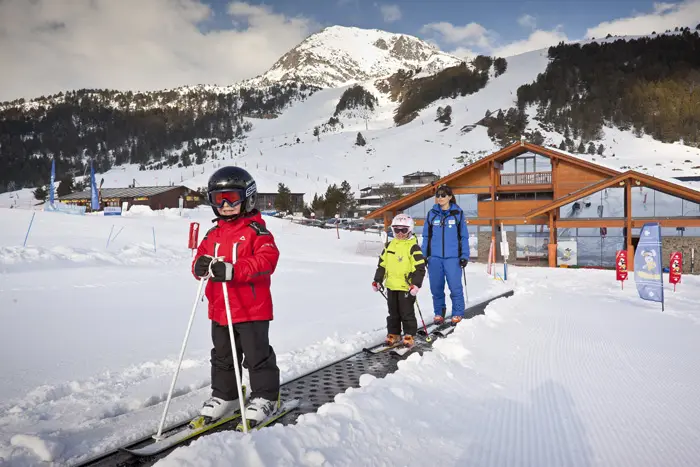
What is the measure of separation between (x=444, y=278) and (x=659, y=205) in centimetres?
2019

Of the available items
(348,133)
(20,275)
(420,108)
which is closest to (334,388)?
(20,275)

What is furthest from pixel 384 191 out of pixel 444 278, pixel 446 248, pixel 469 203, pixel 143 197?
pixel 446 248

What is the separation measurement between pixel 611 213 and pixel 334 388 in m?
23.0

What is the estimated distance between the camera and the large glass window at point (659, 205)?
21.2 meters

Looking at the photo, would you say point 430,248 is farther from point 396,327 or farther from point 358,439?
point 358,439

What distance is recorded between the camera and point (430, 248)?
22.4 feet

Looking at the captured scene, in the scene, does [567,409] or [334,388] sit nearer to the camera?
[567,409]

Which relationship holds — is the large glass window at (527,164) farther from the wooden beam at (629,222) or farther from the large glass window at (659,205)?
the large glass window at (659,205)

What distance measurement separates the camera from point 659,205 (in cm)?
2173

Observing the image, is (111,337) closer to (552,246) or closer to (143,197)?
(552,246)

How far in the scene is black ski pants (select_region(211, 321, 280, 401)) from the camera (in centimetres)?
324

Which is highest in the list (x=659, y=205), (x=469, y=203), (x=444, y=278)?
(x=469, y=203)

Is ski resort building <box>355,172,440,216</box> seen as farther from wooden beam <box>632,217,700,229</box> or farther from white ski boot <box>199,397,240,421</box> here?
white ski boot <box>199,397,240,421</box>

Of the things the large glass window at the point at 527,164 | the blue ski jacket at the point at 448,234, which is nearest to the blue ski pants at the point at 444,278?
the blue ski jacket at the point at 448,234
